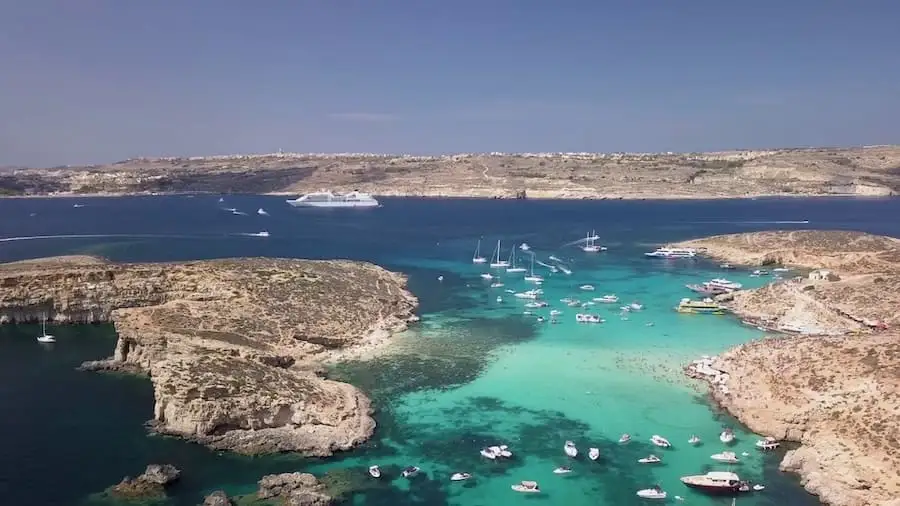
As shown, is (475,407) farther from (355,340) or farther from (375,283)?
(375,283)

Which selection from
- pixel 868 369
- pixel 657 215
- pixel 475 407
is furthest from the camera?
pixel 657 215

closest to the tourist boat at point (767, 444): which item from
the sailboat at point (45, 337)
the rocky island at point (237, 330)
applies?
the rocky island at point (237, 330)

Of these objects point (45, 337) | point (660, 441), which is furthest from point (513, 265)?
point (660, 441)

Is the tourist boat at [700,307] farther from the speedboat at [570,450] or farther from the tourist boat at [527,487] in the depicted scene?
the tourist boat at [527,487]

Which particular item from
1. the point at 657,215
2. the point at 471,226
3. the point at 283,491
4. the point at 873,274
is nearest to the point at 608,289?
the point at 873,274

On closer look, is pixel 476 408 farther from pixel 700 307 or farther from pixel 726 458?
pixel 700 307
